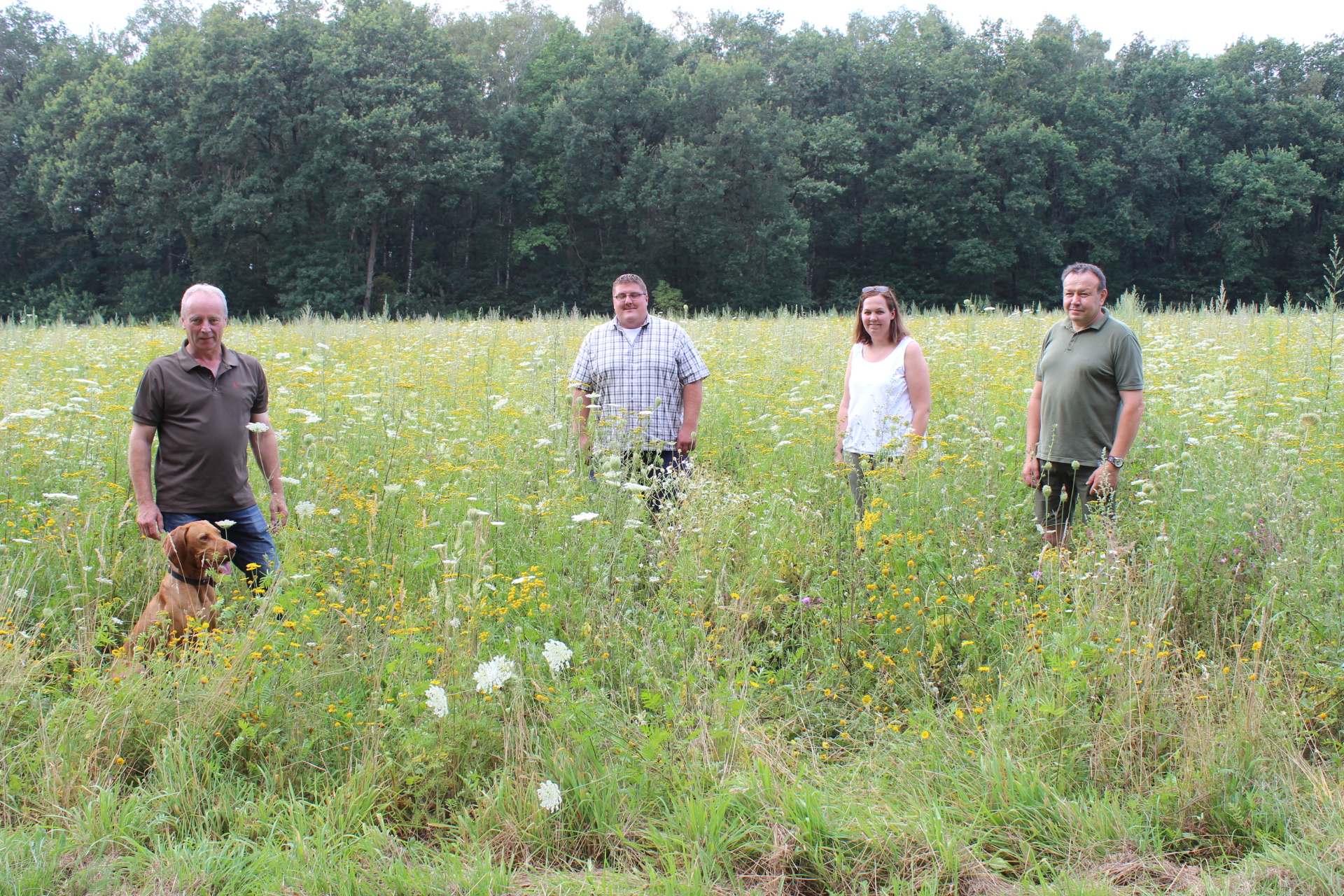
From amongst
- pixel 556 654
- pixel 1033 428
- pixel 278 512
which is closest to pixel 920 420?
pixel 1033 428

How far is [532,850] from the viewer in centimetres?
286

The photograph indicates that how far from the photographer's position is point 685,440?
5340 millimetres

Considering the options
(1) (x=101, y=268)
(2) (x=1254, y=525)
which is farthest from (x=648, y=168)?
(2) (x=1254, y=525)

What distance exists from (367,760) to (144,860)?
69 centimetres

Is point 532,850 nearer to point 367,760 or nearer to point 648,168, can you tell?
point 367,760

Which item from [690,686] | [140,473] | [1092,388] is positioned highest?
[1092,388]

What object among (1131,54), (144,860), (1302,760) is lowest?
(144,860)

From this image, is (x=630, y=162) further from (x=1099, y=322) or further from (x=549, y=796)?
(x=549, y=796)

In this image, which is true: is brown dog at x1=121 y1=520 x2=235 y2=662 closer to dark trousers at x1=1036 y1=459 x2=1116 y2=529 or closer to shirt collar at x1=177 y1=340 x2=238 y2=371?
shirt collar at x1=177 y1=340 x2=238 y2=371

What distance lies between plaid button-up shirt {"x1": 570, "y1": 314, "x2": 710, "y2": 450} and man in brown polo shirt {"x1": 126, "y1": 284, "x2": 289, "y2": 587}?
6.23ft

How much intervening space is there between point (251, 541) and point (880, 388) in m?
3.37

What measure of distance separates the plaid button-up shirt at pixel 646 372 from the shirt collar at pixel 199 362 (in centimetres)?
187

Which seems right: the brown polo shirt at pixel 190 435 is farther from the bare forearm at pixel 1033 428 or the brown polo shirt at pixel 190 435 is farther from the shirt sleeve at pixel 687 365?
the bare forearm at pixel 1033 428

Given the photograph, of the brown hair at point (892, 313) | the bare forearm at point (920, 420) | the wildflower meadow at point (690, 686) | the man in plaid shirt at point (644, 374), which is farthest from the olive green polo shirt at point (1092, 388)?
the man in plaid shirt at point (644, 374)
